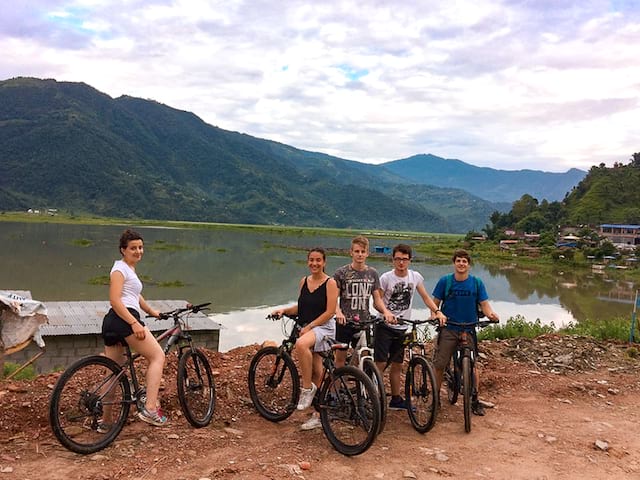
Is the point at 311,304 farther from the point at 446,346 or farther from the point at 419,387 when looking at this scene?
the point at 446,346

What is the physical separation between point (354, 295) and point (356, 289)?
2.6 inches

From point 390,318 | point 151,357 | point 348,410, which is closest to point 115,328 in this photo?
point 151,357

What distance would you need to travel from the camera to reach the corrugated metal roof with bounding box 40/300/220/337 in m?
11.2

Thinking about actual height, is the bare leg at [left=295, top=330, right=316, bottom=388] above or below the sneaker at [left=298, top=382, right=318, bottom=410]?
above

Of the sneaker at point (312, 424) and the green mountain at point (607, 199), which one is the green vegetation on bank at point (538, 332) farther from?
Answer: the green mountain at point (607, 199)

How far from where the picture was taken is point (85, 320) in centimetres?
1216

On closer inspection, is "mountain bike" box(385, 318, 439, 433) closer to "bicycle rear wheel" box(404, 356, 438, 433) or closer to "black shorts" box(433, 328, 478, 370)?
"bicycle rear wheel" box(404, 356, 438, 433)

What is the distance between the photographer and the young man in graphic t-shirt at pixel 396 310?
17.9ft

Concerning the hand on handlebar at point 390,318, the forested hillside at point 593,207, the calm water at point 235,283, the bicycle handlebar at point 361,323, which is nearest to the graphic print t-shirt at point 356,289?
the bicycle handlebar at point 361,323

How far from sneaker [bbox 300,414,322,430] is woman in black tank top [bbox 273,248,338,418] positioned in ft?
0.50

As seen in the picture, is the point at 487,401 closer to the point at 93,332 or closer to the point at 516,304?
the point at 93,332

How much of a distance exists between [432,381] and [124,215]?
143993 millimetres

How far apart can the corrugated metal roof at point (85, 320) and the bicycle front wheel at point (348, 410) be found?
6.37 meters

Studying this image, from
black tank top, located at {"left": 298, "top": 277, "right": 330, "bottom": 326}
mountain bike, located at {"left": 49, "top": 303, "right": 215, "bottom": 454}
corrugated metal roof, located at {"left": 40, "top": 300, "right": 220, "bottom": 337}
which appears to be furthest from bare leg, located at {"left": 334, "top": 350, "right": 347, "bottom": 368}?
corrugated metal roof, located at {"left": 40, "top": 300, "right": 220, "bottom": 337}
